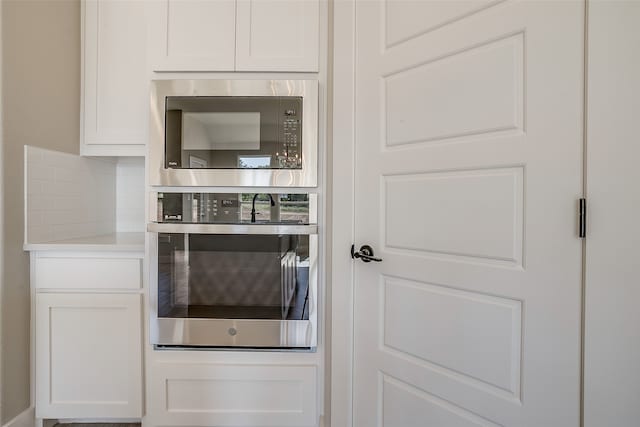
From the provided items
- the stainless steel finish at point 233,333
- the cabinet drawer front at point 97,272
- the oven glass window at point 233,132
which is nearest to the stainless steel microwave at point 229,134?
the oven glass window at point 233,132

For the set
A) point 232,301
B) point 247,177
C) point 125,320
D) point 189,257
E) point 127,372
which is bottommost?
point 127,372

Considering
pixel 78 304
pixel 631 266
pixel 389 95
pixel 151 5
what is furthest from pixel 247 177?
pixel 631 266

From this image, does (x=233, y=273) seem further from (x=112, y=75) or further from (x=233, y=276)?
(x=112, y=75)

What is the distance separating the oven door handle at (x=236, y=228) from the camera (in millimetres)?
1332

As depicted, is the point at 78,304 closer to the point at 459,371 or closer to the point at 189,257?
the point at 189,257

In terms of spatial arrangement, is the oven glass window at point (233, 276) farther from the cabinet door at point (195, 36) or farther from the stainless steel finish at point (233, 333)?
the cabinet door at point (195, 36)

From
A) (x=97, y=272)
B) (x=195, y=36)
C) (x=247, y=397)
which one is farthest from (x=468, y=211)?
(x=97, y=272)

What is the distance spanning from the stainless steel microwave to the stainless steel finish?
57 centimetres

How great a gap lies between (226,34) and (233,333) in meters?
1.24

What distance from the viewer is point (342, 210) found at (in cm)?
128

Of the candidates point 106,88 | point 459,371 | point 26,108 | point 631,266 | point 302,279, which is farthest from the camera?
point 106,88

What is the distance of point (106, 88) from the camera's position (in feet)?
5.78

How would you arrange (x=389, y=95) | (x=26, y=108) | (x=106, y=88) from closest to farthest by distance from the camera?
(x=389, y=95), (x=26, y=108), (x=106, y=88)

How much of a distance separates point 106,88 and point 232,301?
4.41 ft
